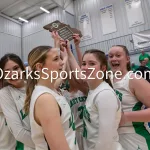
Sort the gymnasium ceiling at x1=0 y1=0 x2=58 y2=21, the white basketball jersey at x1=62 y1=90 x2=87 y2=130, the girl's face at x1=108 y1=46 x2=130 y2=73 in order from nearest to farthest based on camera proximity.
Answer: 1. the white basketball jersey at x1=62 y1=90 x2=87 y2=130
2. the girl's face at x1=108 y1=46 x2=130 y2=73
3. the gymnasium ceiling at x1=0 y1=0 x2=58 y2=21

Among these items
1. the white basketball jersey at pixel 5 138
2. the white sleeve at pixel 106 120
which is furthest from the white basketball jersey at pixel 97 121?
the white basketball jersey at pixel 5 138

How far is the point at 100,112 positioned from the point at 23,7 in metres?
8.99

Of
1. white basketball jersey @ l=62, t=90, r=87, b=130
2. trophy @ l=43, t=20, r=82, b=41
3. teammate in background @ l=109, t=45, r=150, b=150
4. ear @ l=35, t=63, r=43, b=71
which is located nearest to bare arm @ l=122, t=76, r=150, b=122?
teammate in background @ l=109, t=45, r=150, b=150

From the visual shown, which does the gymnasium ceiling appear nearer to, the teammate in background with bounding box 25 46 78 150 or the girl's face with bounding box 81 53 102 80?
the girl's face with bounding box 81 53 102 80

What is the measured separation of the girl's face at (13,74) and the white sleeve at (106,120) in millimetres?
710

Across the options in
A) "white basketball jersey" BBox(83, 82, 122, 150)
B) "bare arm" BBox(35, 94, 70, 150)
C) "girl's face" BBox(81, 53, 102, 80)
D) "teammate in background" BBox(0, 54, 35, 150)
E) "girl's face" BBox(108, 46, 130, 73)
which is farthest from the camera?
"girl's face" BBox(108, 46, 130, 73)

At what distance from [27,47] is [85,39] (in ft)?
11.4

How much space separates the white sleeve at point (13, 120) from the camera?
118 cm

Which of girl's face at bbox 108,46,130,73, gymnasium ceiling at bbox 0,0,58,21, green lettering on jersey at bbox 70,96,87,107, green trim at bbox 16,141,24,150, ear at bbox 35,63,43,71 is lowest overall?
green trim at bbox 16,141,24,150

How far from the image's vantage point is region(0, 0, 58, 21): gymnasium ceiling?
8464 millimetres

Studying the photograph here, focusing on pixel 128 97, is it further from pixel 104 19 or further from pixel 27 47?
pixel 27 47

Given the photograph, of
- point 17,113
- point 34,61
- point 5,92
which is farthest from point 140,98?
point 5,92

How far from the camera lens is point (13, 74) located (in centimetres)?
144

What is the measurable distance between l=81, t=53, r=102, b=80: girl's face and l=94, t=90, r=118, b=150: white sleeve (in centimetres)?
23
